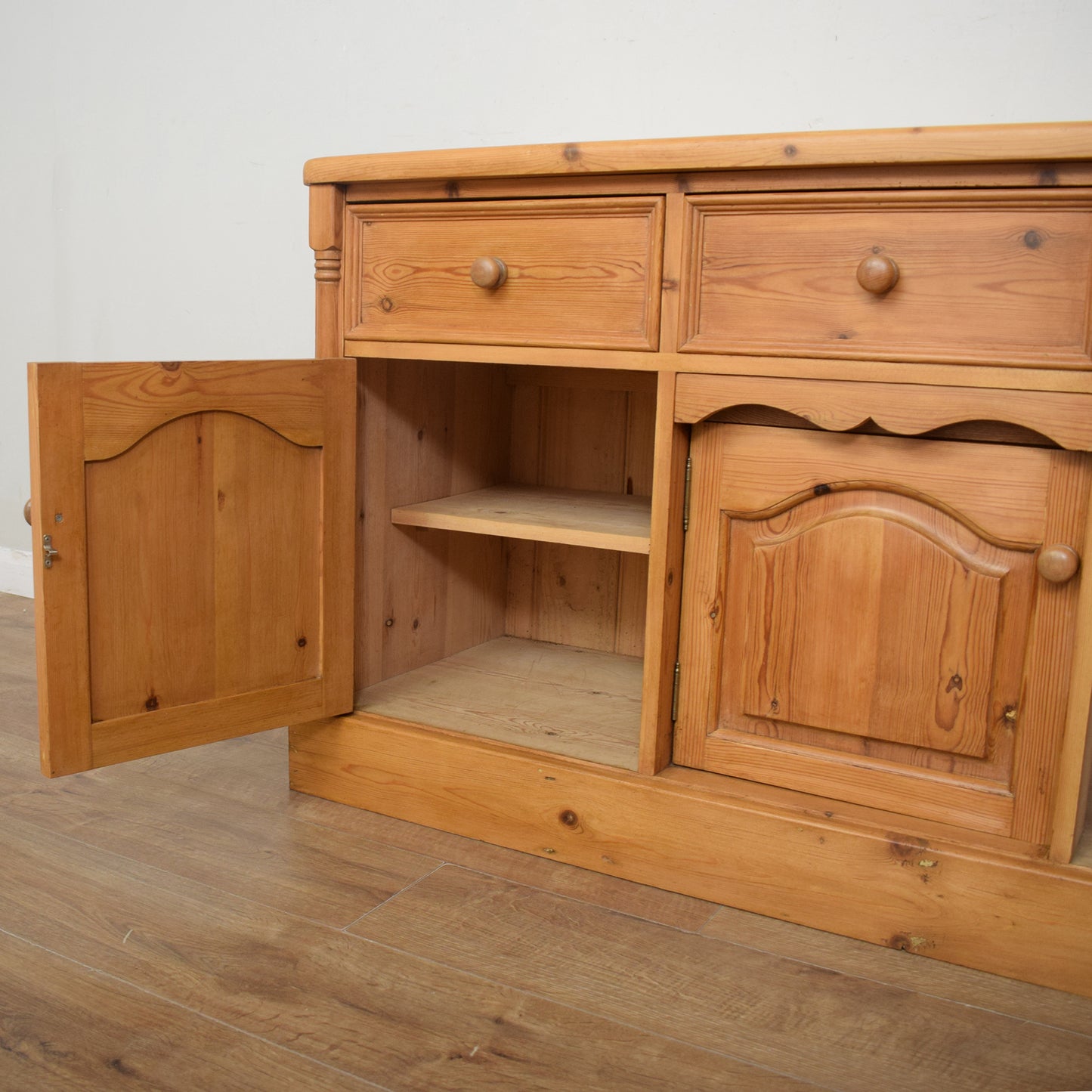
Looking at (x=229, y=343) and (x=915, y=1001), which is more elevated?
(x=229, y=343)

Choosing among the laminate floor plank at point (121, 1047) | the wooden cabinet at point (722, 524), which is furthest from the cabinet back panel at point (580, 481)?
the laminate floor plank at point (121, 1047)

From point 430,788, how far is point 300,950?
0.38 m

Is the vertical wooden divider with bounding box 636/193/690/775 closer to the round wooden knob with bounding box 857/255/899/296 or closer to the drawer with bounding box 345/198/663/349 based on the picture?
the drawer with bounding box 345/198/663/349

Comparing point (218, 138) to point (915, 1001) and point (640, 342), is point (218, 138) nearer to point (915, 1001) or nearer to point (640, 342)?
point (640, 342)

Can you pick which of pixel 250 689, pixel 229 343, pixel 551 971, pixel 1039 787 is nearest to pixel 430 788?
pixel 250 689

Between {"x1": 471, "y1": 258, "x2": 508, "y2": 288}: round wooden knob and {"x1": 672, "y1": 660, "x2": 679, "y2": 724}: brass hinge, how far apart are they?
0.56 m

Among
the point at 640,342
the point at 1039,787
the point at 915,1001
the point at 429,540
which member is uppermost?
the point at 640,342

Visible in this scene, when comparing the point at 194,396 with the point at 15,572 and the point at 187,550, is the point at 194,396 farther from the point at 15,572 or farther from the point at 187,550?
the point at 15,572

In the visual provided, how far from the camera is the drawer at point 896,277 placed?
1.21 m

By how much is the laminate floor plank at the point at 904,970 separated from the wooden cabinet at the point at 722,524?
25 millimetres

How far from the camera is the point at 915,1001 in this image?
1253 mm

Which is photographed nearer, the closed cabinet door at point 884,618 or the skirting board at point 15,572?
the closed cabinet door at point 884,618

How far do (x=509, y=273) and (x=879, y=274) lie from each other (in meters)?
0.49

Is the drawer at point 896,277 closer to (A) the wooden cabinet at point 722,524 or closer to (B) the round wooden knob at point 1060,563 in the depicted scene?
(A) the wooden cabinet at point 722,524
